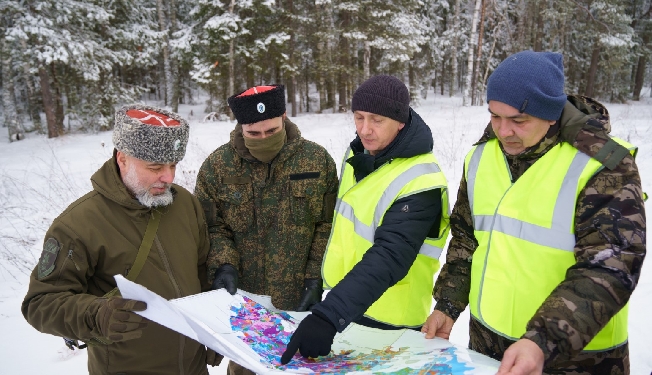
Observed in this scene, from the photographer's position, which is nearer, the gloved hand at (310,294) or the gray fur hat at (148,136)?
the gray fur hat at (148,136)

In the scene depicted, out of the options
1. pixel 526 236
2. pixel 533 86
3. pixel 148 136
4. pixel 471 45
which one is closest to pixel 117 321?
pixel 148 136

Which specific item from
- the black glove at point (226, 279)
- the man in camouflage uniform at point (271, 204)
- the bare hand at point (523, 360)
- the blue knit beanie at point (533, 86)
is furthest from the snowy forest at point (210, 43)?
the bare hand at point (523, 360)

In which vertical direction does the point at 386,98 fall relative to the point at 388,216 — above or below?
above

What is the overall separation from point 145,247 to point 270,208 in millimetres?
876

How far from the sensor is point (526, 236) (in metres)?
1.72

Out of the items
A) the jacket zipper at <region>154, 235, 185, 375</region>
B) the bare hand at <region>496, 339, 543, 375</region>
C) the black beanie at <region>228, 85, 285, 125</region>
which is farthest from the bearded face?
the bare hand at <region>496, 339, 543, 375</region>

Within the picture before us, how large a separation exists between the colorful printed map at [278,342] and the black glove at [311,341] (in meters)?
0.05

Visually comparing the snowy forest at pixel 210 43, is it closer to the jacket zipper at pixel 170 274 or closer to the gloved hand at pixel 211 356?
the gloved hand at pixel 211 356

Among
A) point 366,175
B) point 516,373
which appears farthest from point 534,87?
point 516,373

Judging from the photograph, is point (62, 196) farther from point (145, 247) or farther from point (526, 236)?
point (526, 236)

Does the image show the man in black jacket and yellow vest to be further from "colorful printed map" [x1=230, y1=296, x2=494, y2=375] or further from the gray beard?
the gray beard

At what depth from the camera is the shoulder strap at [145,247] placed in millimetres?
2035

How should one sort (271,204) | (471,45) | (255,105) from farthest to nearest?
(471,45), (271,204), (255,105)

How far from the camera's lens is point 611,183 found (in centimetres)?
153
